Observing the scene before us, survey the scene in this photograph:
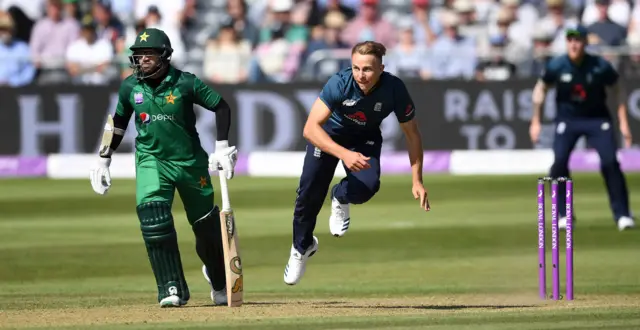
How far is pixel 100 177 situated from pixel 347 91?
169 cm

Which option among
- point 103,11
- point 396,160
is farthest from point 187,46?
point 396,160

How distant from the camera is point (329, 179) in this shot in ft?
32.8

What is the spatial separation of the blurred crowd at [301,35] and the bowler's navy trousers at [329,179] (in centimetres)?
956

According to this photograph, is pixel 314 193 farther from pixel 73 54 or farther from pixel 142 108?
pixel 73 54

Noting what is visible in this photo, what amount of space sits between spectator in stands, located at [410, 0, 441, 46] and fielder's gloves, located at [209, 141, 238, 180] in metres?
12.2

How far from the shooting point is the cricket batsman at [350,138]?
911cm

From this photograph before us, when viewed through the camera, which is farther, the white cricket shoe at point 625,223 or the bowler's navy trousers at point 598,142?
the white cricket shoe at point 625,223

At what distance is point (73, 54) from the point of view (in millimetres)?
20578

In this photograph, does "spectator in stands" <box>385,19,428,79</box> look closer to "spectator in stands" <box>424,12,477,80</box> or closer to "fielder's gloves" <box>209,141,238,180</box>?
"spectator in stands" <box>424,12,477,80</box>

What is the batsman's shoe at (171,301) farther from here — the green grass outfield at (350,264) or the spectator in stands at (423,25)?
the spectator in stands at (423,25)

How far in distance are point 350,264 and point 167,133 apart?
147 inches

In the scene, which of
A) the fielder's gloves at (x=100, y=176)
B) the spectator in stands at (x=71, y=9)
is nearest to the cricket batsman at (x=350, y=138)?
the fielder's gloves at (x=100, y=176)

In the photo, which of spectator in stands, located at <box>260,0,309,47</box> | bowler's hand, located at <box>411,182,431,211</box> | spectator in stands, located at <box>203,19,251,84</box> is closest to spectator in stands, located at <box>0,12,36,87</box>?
spectator in stands, located at <box>203,19,251,84</box>

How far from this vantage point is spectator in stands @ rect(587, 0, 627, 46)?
20.2m
